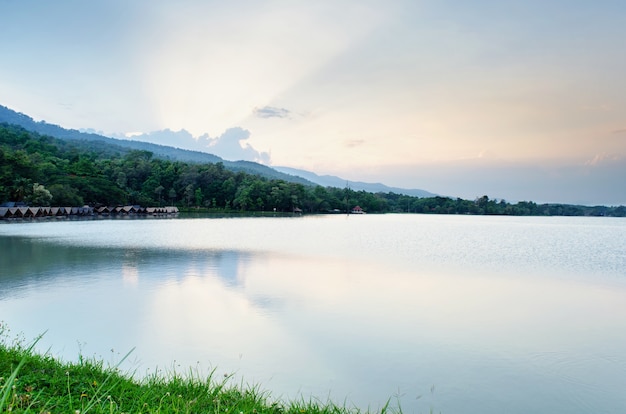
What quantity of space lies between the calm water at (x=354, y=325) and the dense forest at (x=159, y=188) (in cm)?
3480

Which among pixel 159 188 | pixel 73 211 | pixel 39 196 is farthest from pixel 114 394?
pixel 159 188

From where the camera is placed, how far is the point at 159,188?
74000mm

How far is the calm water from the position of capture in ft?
13.7

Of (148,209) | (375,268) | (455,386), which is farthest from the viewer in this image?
(148,209)

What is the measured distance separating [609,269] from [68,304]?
13.3 meters

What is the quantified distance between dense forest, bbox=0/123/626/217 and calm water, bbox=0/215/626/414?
114ft

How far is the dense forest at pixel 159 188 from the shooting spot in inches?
1625

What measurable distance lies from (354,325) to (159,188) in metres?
72.7

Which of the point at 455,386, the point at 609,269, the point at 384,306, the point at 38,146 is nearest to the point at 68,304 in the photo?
the point at 384,306

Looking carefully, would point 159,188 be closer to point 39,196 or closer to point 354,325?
point 39,196

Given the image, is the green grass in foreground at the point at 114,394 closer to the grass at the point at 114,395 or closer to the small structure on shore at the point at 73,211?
the grass at the point at 114,395

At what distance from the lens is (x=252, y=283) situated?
9188mm

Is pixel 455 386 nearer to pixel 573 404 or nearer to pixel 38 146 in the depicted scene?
pixel 573 404

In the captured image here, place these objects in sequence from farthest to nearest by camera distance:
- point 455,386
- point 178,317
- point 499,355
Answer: point 178,317 → point 499,355 → point 455,386
